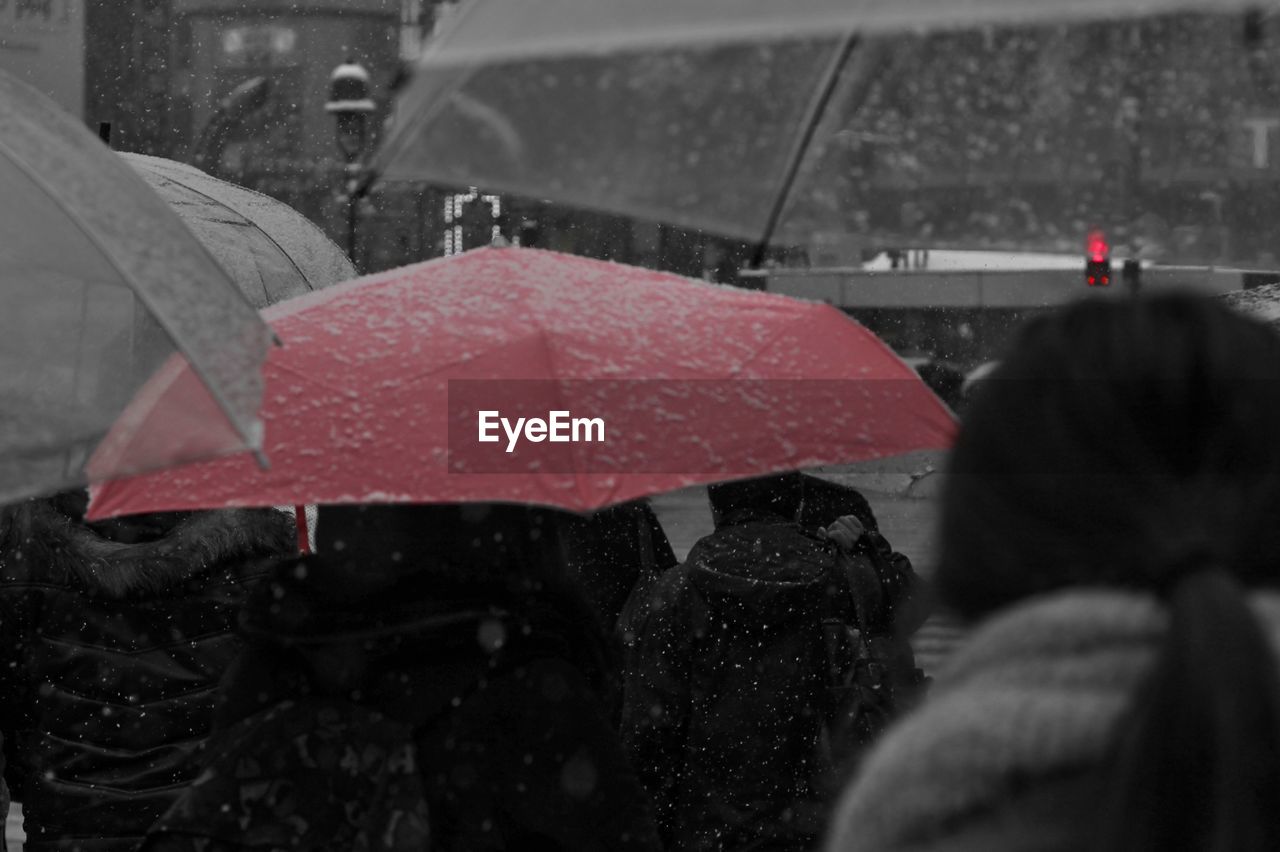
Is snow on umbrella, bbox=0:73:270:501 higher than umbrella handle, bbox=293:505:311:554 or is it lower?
higher

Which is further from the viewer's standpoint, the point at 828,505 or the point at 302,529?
the point at 828,505

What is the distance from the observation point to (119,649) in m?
4.03

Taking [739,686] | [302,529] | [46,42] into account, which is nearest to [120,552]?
[302,529]

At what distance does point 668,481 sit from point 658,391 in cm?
16

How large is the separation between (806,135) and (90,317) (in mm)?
1095

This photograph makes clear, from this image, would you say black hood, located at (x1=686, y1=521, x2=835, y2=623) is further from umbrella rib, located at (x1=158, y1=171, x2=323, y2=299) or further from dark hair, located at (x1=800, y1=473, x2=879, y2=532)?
umbrella rib, located at (x1=158, y1=171, x2=323, y2=299)

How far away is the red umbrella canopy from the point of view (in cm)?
280

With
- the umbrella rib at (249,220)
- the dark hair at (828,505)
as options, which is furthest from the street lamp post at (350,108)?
the dark hair at (828,505)

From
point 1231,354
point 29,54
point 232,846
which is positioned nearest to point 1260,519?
point 1231,354

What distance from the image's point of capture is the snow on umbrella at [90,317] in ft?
8.38

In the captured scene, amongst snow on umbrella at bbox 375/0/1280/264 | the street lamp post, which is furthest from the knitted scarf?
the street lamp post

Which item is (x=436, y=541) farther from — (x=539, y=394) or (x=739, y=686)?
(x=739, y=686)

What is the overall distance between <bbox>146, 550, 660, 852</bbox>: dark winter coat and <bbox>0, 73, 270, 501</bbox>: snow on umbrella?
1.17 ft

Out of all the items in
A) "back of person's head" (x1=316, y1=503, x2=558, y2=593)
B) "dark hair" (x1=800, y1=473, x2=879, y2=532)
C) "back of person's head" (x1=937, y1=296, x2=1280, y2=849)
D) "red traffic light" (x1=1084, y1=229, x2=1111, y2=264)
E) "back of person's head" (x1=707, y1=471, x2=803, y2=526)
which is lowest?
"dark hair" (x1=800, y1=473, x2=879, y2=532)
